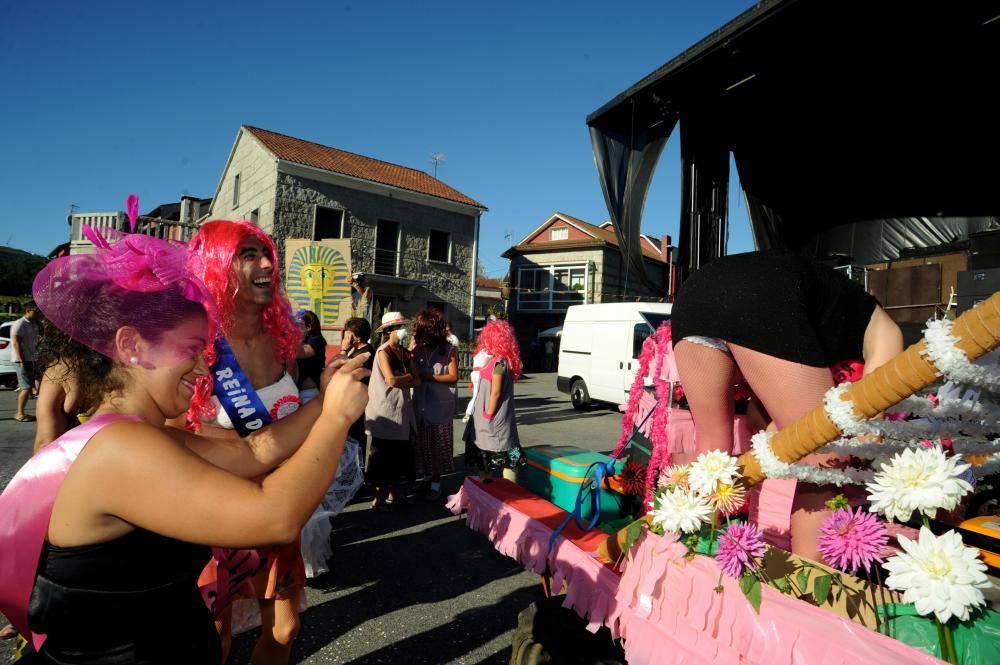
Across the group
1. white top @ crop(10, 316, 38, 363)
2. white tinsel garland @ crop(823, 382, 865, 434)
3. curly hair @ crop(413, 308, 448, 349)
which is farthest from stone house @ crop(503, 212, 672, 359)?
white tinsel garland @ crop(823, 382, 865, 434)

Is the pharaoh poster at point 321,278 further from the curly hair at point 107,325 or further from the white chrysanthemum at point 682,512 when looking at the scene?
the white chrysanthemum at point 682,512

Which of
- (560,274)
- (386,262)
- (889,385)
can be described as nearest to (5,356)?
(386,262)

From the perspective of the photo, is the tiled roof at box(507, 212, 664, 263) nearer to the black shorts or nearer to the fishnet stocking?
the black shorts

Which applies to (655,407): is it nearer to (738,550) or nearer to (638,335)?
(738,550)

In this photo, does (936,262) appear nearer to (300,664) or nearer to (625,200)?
(625,200)

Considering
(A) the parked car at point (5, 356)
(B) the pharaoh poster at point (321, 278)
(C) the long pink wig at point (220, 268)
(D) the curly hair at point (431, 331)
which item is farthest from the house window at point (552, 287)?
(C) the long pink wig at point (220, 268)

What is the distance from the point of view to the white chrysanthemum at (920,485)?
108 cm

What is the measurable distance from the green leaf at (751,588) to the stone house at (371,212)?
1843 centimetres

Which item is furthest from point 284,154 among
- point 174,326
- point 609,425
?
point 174,326

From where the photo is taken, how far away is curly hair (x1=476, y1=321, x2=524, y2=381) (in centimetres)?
496

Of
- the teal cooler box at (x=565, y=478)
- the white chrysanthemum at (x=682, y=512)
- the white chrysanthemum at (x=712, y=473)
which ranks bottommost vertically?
the teal cooler box at (x=565, y=478)

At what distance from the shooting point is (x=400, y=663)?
2607 millimetres

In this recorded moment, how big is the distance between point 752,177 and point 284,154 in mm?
18983

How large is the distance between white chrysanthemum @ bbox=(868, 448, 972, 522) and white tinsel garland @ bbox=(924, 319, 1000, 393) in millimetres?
192
